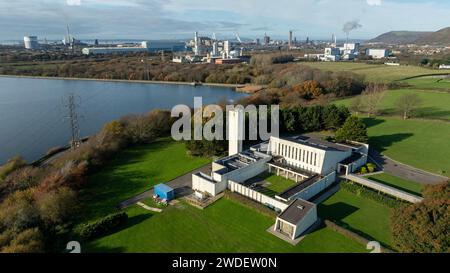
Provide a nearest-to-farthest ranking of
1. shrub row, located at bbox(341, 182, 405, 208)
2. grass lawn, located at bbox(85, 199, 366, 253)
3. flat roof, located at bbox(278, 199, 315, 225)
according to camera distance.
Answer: grass lawn, located at bbox(85, 199, 366, 253)
flat roof, located at bbox(278, 199, 315, 225)
shrub row, located at bbox(341, 182, 405, 208)

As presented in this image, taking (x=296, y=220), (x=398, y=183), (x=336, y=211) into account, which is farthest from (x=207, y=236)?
(x=398, y=183)

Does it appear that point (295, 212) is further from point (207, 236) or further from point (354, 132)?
point (354, 132)

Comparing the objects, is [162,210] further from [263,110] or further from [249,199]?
[263,110]

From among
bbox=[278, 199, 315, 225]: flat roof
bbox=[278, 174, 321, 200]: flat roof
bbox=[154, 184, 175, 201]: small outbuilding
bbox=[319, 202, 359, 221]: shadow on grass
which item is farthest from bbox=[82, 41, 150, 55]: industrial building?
bbox=[278, 199, 315, 225]: flat roof

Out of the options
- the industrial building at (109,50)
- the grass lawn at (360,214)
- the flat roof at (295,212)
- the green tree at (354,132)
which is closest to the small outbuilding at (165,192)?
the flat roof at (295,212)

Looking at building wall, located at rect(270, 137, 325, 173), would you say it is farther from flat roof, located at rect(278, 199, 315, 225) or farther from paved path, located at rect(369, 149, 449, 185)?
flat roof, located at rect(278, 199, 315, 225)

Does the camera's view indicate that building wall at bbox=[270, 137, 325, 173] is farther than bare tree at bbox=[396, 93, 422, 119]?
No
